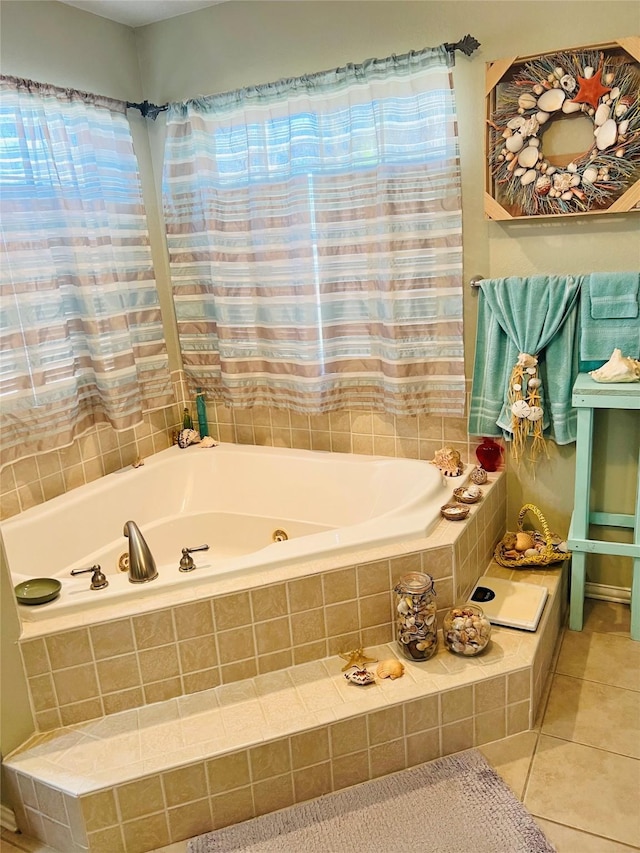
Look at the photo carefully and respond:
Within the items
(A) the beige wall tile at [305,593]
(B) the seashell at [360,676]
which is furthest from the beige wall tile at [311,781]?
(A) the beige wall tile at [305,593]

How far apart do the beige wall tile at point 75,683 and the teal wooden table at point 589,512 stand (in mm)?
1742

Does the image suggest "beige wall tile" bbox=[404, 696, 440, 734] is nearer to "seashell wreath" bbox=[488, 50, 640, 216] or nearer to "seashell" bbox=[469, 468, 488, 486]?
"seashell" bbox=[469, 468, 488, 486]

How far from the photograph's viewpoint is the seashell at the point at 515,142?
7.89ft

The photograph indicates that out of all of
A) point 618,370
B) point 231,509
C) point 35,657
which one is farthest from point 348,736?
point 618,370

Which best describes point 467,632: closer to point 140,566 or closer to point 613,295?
point 140,566

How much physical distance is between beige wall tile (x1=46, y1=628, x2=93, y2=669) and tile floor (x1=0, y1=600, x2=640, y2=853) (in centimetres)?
49

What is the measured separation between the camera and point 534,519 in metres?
2.86

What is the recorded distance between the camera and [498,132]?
2.44m

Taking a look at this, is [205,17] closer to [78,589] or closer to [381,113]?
[381,113]

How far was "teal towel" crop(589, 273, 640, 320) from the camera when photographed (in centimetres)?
236

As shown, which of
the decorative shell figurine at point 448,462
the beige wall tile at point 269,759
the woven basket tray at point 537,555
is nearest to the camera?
the beige wall tile at point 269,759

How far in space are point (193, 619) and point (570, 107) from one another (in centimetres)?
215

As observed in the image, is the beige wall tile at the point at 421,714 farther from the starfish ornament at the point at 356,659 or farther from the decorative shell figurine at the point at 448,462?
the decorative shell figurine at the point at 448,462

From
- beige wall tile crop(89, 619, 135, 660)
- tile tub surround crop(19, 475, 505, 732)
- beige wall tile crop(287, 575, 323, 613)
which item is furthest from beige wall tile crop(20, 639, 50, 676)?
beige wall tile crop(287, 575, 323, 613)
